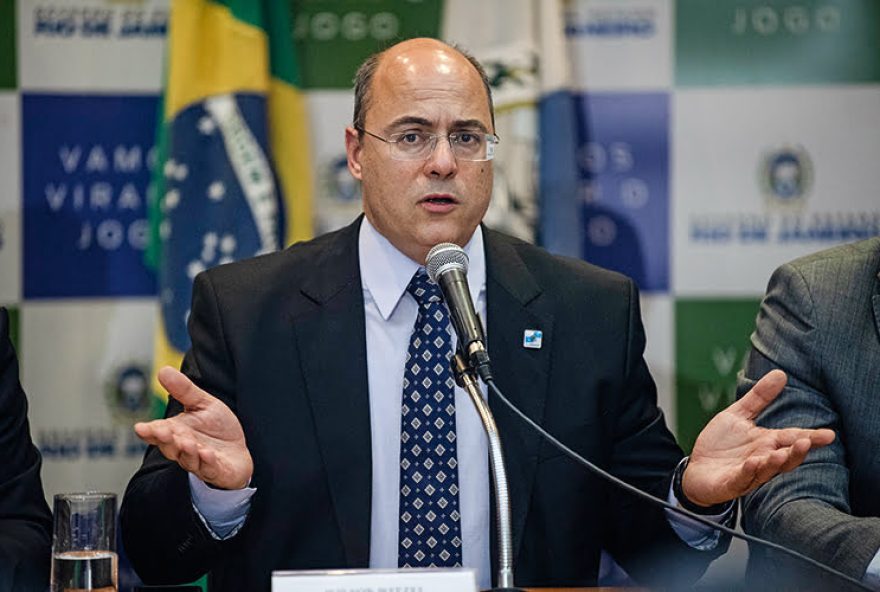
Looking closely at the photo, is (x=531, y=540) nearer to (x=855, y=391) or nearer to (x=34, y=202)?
(x=855, y=391)

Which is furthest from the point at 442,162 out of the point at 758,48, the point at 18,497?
the point at 758,48

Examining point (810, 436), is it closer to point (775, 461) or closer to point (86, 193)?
point (775, 461)

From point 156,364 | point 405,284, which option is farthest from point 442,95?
point 156,364

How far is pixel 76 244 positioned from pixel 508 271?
6.27ft

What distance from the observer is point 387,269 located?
2932mm

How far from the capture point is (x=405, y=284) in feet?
9.53

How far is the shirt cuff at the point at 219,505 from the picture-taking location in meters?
2.50

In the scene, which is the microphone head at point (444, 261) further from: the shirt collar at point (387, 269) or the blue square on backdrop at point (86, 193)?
the blue square on backdrop at point (86, 193)

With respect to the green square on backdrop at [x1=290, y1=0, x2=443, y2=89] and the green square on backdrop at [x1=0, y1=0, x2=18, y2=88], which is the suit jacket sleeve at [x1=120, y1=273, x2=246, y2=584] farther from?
the green square on backdrop at [x1=0, y1=0, x2=18, y2=88]

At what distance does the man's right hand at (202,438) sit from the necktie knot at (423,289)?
24.8 inches

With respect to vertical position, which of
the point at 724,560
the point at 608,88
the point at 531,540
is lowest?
the point at 724,560

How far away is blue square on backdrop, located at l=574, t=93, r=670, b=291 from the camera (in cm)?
443

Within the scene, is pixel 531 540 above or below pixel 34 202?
below

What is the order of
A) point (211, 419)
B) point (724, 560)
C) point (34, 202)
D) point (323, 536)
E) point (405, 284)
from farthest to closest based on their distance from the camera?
point (34, 202) → point (724, 560) → point (405, 284) → point (323, 536) → point (211, 419)
